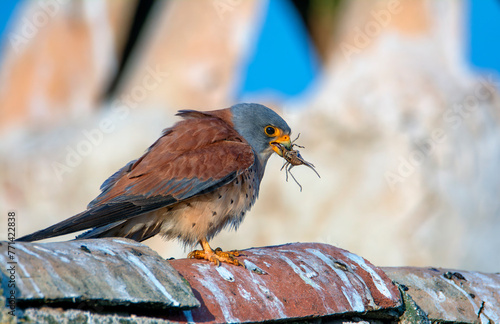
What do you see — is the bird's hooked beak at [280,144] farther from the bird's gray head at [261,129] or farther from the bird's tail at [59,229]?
the bird's tail at [59,229]

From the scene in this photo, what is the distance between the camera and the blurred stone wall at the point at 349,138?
860 cm

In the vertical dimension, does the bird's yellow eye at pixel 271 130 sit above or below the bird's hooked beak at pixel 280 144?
above

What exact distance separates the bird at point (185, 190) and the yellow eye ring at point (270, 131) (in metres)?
0.25

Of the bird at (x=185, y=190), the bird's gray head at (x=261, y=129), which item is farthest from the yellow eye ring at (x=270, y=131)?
the bird at (x=185, y=190)

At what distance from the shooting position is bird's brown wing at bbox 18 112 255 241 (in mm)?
2980

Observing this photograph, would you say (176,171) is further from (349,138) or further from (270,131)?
(349,138)

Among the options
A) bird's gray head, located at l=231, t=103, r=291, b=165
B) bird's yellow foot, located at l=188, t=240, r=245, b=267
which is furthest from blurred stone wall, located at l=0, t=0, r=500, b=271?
bird's yellow foot, located at l=188, t=240, r=245, b=267

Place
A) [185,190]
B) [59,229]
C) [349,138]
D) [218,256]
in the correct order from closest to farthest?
[59,229] < [218,256] < [185,190] < [349,138]

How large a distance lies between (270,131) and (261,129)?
5 centimetres

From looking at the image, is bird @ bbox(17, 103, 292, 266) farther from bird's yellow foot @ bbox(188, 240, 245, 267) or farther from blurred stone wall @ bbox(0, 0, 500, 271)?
blurred stone wall @ bbox(0, 0, 500, 271)

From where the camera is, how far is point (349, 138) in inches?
357

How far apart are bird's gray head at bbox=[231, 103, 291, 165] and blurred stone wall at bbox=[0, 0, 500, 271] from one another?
4937mm

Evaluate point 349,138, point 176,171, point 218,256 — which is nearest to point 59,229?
point 218,256

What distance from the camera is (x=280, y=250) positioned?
277cm
